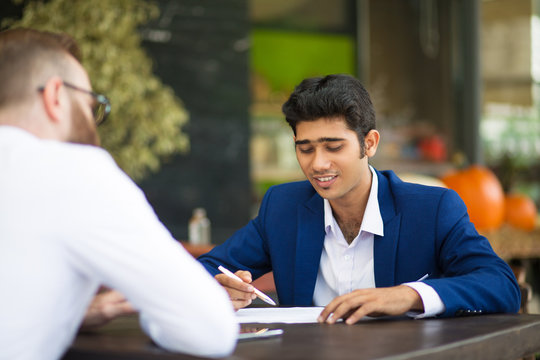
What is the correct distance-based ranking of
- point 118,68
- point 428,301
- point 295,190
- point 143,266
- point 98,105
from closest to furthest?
point 143,266, point 98,105, point 428,301, point 295,190, point 118,68

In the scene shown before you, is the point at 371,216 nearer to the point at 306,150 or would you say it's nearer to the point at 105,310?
the point at 306,150

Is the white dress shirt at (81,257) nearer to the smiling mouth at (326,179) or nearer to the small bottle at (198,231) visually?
the smiling mouth at (326,179)

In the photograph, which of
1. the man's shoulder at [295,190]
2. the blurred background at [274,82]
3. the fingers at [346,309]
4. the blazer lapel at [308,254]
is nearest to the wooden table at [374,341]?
the fingers at [346,309]

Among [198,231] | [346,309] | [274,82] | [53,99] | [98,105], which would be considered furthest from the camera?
[274,82]

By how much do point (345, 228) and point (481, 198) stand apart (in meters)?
1.96

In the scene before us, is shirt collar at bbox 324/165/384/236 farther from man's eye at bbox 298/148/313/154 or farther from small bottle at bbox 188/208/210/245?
small bottle at bbox 188/208/210/245

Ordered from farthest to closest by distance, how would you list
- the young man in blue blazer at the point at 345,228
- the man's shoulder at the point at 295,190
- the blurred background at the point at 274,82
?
the blurred background at the point at 274,82 → the man's shoulder at the point at 295,190 → the young man in blue blazer at the point at 345,228

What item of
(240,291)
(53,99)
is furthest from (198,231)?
(53,99)

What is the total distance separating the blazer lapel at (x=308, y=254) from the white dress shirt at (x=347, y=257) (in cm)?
3

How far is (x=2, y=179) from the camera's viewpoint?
3.33 ft

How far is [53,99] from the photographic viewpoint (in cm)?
109

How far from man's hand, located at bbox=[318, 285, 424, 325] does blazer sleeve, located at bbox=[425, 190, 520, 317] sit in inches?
3.3

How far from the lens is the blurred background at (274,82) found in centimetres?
377

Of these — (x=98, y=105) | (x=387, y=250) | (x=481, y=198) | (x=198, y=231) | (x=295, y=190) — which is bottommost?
(x=198, y=231)
